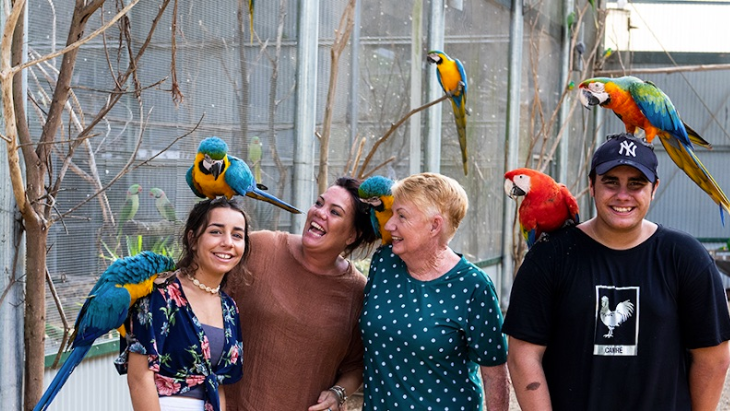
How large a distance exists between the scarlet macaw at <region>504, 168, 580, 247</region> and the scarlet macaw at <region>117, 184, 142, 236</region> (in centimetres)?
166

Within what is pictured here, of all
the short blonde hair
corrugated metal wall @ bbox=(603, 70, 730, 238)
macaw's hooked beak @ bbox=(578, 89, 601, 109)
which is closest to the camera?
the short blonde hair

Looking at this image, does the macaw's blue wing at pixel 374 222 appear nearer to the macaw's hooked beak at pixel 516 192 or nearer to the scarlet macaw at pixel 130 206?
the macaw's hooked beak at pixel 516 192

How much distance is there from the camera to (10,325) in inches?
97.8

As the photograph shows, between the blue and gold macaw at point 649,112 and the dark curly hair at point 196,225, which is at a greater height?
the blue and gold macaw at point 649,112

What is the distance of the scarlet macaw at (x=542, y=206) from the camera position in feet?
7.09

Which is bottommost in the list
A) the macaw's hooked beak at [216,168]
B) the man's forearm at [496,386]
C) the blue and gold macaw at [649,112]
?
A: the man's forearm at [496,386]

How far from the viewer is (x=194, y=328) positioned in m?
1.90

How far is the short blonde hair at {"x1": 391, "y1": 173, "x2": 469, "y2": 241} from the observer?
2109mm

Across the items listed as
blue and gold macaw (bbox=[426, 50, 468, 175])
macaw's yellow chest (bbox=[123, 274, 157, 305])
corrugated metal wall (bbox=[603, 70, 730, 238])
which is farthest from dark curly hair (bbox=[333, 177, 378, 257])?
corrugated metal wall (bbox=[603, 70, 730, 238])

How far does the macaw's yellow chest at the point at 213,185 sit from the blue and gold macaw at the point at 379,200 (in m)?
0.38

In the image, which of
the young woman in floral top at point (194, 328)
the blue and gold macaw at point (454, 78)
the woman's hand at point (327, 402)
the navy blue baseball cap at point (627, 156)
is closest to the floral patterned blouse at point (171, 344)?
the young woman in floral top at point (194, 328)

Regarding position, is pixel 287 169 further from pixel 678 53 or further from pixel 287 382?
pixel 678 53

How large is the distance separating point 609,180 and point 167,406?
1.20 m

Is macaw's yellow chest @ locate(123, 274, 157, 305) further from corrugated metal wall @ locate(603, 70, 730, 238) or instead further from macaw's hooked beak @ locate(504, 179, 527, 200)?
corrugated metal wall @ locate(603, 70, 730, 238)
